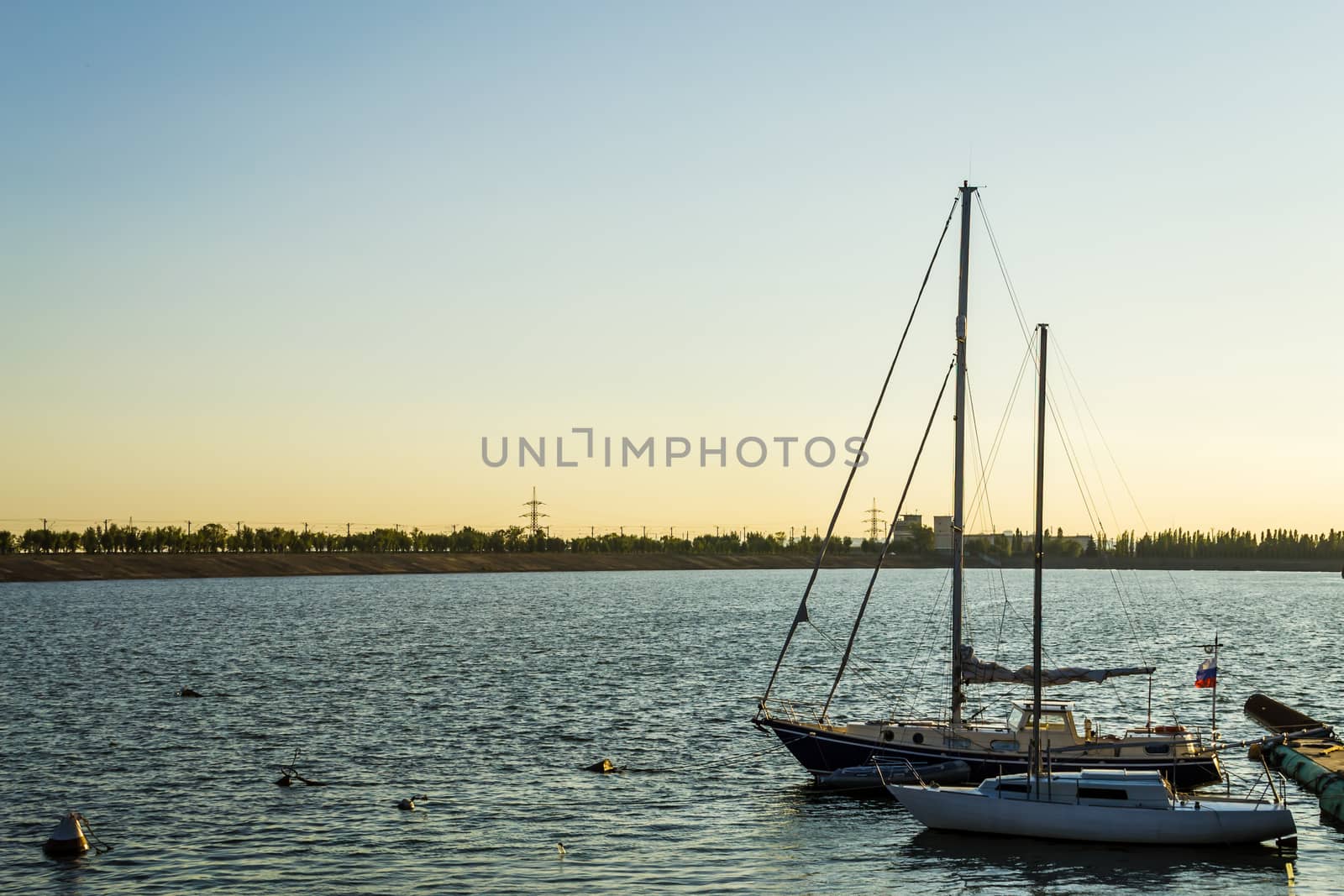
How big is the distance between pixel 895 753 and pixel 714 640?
8457 cm

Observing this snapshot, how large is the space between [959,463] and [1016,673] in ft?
31.0

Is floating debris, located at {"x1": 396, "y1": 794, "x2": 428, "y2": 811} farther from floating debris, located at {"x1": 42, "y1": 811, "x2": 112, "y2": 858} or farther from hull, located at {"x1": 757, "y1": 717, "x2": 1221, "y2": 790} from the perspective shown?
hull, located at {"x1": 757, "y1": 717, "x2": 1221, "y2": 790}

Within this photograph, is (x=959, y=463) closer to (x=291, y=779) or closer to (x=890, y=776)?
(x=890, y=776)

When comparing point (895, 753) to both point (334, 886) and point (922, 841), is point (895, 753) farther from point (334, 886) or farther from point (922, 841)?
point (334, 886)

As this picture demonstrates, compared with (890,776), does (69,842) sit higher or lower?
lower

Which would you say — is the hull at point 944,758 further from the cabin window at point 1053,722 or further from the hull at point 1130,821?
the hull at point 1130,821

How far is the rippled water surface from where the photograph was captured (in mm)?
40219

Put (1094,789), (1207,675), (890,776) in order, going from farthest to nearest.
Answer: (890,776), (1207,675), (1094,789)

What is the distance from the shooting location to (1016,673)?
2096 inches

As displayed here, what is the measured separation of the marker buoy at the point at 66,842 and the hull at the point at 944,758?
1041 inches

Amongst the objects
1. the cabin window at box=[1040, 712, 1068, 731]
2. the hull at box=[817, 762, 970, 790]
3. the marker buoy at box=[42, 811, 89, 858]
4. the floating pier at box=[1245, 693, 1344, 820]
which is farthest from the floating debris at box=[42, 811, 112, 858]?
the floating pier at box=[1245, 693, 1344, 820]

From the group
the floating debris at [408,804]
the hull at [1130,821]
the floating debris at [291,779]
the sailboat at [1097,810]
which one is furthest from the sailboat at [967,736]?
the floating debris at [291,779]

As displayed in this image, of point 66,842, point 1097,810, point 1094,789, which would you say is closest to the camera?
point 66,842

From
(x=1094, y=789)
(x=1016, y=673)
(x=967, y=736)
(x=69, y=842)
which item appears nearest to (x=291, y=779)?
(x=69, y=842)
